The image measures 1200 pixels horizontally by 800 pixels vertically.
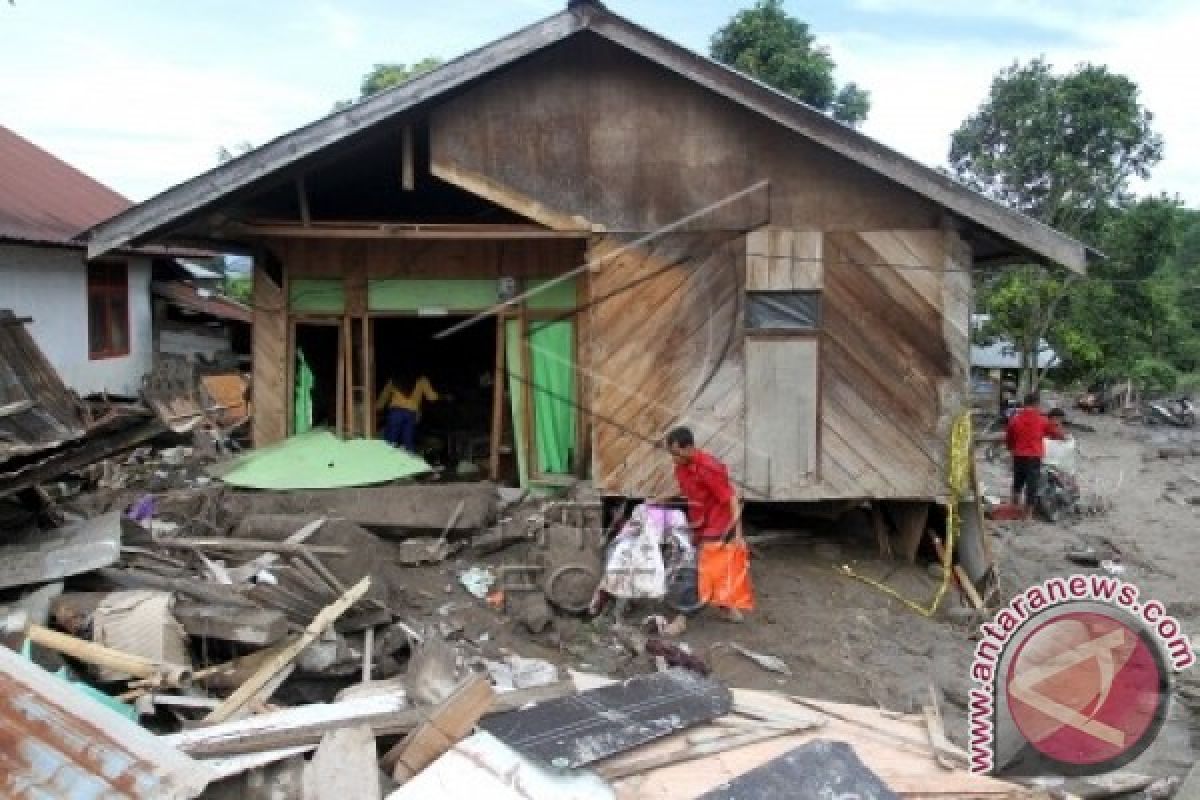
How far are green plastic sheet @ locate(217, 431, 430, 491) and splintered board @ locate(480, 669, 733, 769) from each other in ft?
16.0

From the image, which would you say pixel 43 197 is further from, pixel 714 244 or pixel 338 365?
pixel 714 244

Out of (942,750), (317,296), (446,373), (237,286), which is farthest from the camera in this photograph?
(237,286)

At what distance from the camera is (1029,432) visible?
13.7m

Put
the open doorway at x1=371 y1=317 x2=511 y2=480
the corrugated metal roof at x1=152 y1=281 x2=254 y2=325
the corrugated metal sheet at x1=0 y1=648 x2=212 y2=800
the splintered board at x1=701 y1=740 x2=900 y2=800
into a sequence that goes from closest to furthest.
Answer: the corrugated metal sheet at x1=0 y1=648 x2=212 y2=800, the splintered board at x1=701 y1=740 x2=900 y2=800, the open doorway at x1=371 y1=317 x2=511 y2=480, the corrugated metal roof at x1=152 y1=281 x2=254 y2=325

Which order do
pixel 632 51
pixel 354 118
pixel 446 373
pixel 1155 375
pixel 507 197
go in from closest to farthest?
pixel 354 118
pixel 632 51
pixel 507 197
pixel 446 373
pixel 1155 375

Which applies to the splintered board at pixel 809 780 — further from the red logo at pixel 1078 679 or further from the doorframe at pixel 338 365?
the doorframe at pixel 338 365

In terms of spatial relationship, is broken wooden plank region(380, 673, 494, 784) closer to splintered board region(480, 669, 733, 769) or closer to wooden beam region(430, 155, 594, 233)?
splintered board region(480, 669, 733, 769)

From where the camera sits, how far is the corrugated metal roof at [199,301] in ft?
72.0

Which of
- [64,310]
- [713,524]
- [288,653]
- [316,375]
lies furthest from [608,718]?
[64,310]

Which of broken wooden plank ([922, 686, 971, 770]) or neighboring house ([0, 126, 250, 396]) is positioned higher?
neighboring house ([0, 126, 250, 396])

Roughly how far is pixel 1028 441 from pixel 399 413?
8.69 m

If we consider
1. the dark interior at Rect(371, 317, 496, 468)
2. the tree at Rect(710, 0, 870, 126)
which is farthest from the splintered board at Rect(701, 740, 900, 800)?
the tree at Rect(710, 0, 870, 126)

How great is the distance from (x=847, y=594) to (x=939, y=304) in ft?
9.46

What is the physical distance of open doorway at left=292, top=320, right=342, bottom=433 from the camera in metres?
10.9
